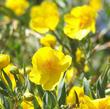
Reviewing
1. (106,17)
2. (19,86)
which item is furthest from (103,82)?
(106,17)

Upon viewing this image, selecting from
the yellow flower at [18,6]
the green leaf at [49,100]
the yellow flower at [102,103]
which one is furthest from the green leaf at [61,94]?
the yellow flower at [18,6]

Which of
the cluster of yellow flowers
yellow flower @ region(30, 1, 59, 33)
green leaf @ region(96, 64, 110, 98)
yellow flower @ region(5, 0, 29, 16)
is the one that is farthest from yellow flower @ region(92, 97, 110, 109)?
yellow flower @ region(5, 0, 29, 16)

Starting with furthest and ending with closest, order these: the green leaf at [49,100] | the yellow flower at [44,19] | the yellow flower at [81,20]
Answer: the yellow flower at [44,19], the yellow flower at [81,20], the green leaf at [49,100]

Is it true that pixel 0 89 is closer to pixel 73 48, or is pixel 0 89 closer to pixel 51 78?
pixel 51 78

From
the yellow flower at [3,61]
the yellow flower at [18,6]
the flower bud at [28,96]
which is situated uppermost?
the yellow flower at [3,61]

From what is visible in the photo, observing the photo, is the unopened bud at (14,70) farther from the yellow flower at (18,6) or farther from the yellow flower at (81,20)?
the yellow flower at (18,6)

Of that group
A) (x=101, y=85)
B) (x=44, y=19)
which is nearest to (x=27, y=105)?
(x=101, y=85)

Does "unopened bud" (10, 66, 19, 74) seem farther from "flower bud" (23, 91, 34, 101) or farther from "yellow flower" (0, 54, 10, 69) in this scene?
"flower bud" (23, 91, 34, 101)
